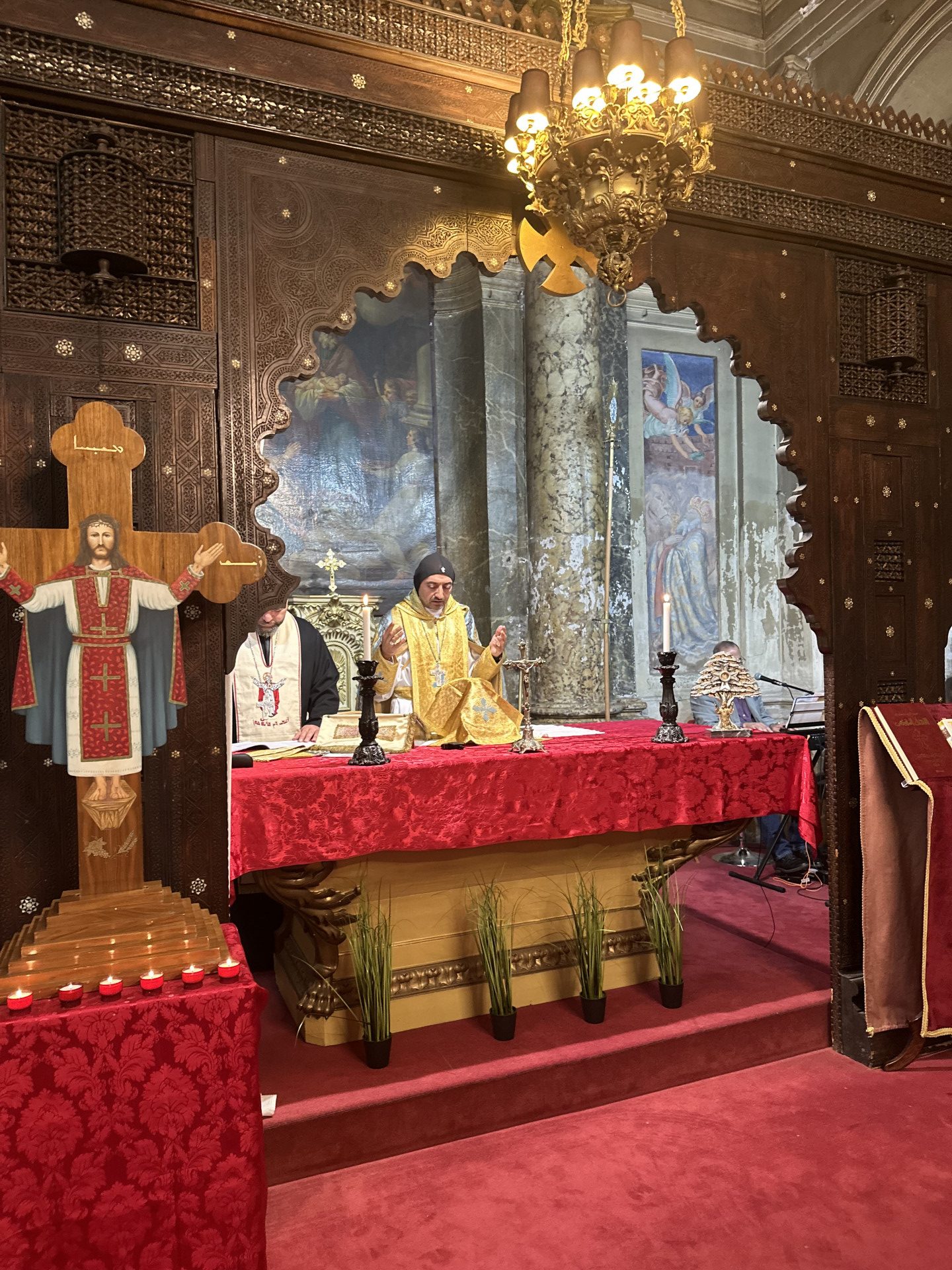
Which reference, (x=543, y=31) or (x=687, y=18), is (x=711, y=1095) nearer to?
(x=543, y=31)

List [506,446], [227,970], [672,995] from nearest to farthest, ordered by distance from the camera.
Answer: [227,970], [672,995], [506,446]

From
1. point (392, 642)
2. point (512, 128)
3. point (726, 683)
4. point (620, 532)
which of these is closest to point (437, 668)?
point (392, 642)

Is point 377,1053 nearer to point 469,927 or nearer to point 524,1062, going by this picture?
point 524,1062

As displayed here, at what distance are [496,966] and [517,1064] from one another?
0.44m

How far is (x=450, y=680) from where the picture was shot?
5.18 m

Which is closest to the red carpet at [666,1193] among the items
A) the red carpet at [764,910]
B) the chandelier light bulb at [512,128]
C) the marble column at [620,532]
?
the red carpet at [764,910]

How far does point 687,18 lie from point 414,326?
383 cm

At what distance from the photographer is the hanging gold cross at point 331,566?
342 inches

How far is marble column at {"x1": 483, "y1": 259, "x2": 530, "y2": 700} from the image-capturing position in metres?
9.65

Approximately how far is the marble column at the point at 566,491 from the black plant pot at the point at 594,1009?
465cm

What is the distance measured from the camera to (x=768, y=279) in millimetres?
4371

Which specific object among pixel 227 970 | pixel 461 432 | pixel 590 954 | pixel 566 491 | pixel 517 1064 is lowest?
pixel 517 1064

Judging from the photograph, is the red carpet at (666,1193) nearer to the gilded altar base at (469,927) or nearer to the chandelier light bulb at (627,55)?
the gilded altar base at (469,927)

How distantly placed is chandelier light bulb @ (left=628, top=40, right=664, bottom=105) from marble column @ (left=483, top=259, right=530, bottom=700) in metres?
6.46
